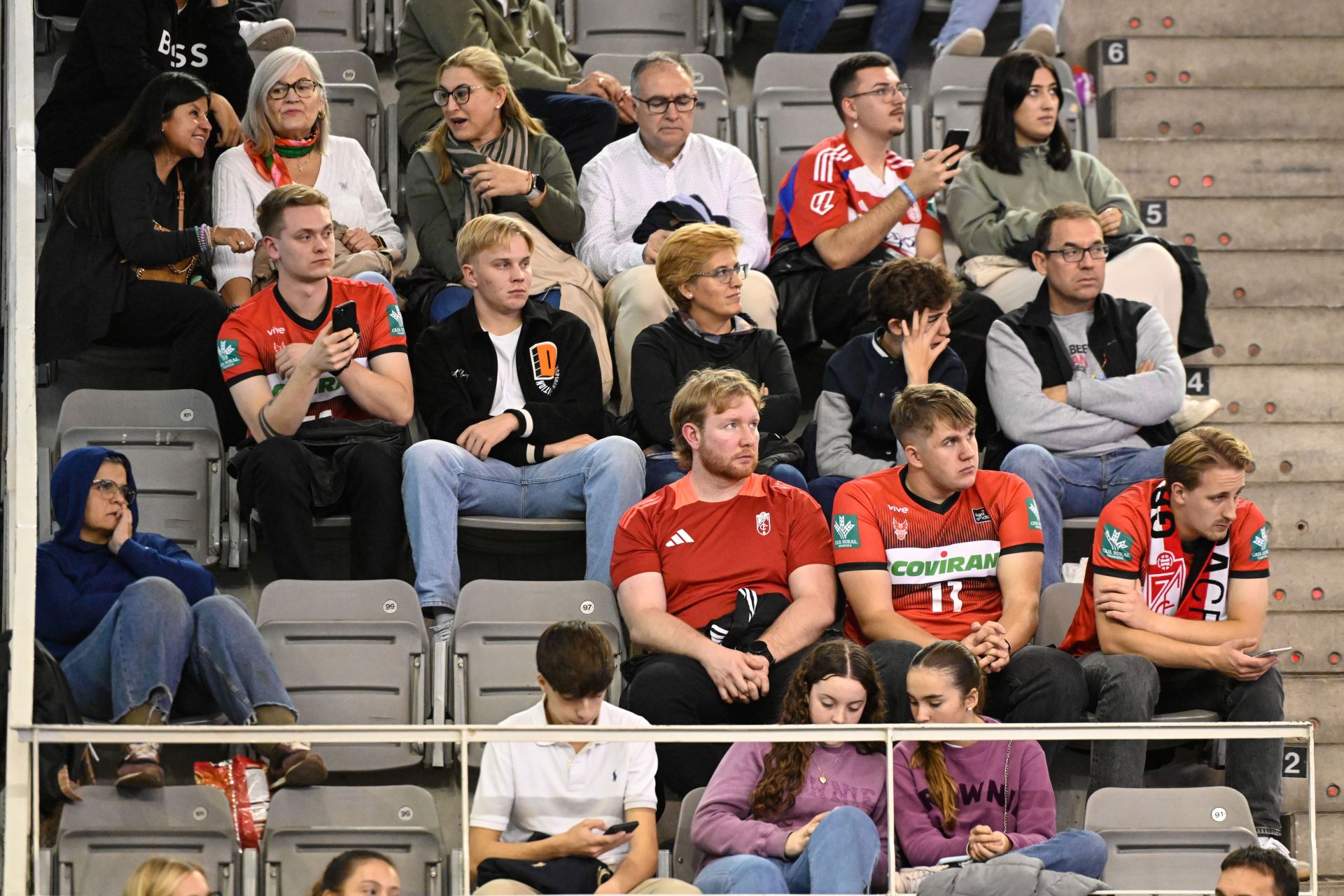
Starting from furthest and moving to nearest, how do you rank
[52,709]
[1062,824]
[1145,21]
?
1. [1145,21]
2. [1062,824]
3. [52,709]

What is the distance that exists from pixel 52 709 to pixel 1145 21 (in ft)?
14.8

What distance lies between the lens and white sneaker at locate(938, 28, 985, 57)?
6.32m

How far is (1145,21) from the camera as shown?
6613 millimetres

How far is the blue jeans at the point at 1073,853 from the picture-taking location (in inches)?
142

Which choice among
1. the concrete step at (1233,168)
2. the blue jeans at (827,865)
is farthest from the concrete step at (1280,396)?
the blue jeans at (827,865)

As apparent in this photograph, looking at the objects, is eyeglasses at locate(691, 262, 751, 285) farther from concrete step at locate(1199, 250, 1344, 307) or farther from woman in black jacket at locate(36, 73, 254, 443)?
concrete step at locate(1199, 250, 1344, 307)

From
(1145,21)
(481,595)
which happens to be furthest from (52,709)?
(1145,21)

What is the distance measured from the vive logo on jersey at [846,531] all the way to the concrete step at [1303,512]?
1645 millimetres

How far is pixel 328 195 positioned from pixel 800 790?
2534 mm

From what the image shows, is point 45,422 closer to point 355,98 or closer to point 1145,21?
point 355,98

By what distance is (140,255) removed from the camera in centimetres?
505

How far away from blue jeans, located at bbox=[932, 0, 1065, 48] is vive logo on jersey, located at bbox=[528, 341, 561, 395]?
221 centimetres

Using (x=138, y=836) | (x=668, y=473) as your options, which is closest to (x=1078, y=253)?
(x=668, y=473)

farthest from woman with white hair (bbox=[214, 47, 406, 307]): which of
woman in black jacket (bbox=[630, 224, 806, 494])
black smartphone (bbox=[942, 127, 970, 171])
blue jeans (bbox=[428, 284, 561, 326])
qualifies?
black smartphone (bbox=[942, 127, 970, 171])
